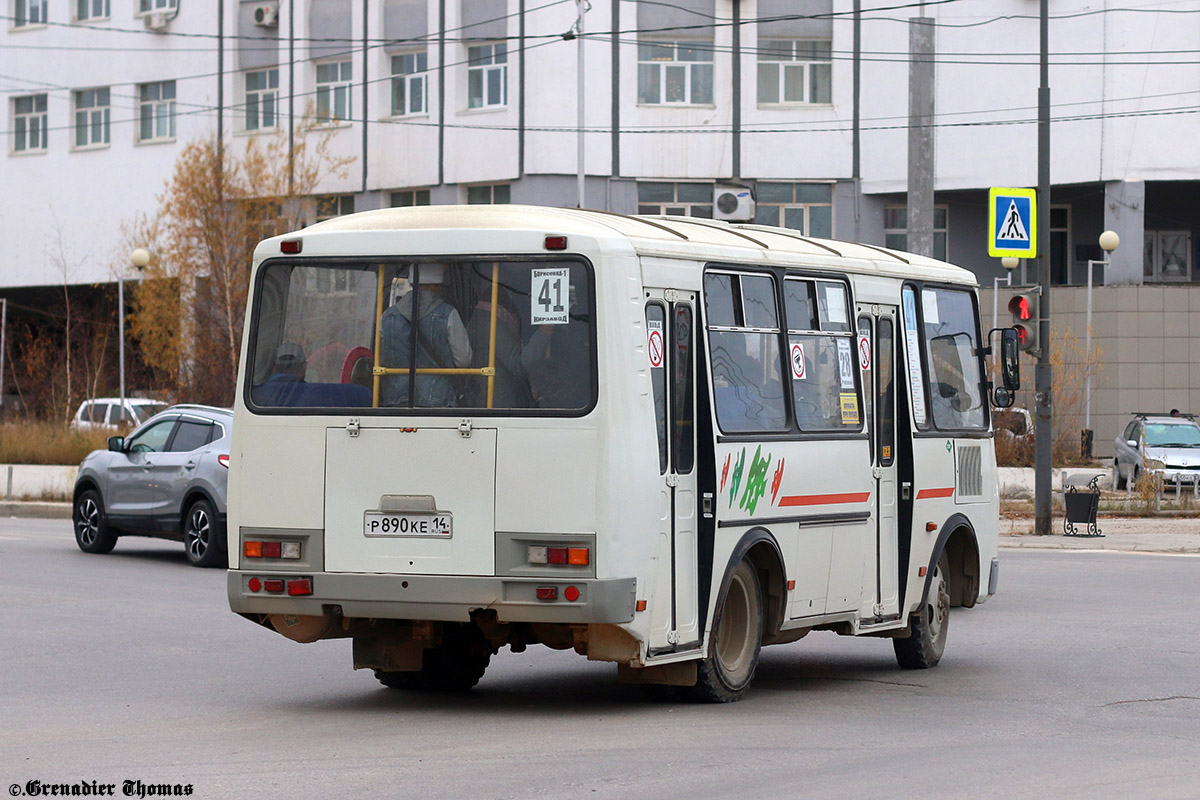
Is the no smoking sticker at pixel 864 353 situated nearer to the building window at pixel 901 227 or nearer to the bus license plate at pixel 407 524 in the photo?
the bus license plate at pixel 407 524

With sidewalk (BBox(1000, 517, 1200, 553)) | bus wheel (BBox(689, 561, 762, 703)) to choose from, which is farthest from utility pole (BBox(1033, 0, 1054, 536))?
bus wheel (BBox(689, 561, 762, 703))

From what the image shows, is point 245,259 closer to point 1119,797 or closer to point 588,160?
point 588,160

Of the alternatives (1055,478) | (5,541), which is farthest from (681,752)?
(1055,478)

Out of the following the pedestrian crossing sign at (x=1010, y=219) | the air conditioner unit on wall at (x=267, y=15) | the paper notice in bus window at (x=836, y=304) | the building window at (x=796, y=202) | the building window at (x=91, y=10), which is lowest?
the paper notice in bus window at (x=836, y=304)

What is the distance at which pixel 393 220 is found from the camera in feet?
33.0

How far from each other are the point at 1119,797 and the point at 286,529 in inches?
177

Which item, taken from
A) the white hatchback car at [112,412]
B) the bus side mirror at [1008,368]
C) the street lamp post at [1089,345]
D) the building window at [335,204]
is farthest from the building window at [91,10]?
the bus side mirror at [1008,368]


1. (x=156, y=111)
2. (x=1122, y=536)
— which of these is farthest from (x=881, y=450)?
(x=156, y=111)

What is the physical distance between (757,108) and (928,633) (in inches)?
1379

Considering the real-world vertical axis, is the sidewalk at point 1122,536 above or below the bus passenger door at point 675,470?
below

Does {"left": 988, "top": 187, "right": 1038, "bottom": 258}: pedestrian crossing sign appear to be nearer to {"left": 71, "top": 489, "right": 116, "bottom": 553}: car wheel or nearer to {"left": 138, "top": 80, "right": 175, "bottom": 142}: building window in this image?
{"left": 71, "top": 489, "right": 116, "bottom": 553}: car wheel

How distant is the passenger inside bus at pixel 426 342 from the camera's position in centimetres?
971

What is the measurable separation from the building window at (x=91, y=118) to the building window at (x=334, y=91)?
8.47 m

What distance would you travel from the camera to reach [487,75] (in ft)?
153
